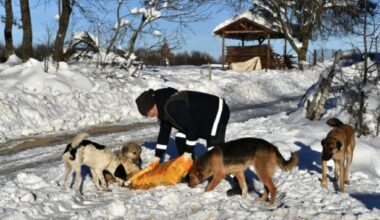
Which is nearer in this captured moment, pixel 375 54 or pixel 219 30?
pixel 375 54

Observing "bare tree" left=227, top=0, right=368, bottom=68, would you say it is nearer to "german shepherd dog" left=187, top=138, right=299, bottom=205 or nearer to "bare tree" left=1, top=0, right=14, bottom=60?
"bare tree" left=1, top=0, right=14, bottom=60

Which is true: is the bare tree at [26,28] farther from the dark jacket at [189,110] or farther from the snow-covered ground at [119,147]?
the dark jacket at [189,110]

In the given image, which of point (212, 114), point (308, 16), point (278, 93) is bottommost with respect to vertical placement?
point (278, 93)

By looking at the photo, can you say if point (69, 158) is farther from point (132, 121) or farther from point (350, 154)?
point (132, 121)

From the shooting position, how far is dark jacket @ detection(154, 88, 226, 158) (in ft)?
25.2

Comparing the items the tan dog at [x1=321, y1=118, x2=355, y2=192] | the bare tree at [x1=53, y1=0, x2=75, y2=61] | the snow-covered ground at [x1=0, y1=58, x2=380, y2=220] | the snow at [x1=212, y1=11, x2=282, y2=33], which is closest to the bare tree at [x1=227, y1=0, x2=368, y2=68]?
the snow at [x1=212, y1=11, x2=282, y2=33]

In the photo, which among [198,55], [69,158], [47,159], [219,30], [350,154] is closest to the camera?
[69,158]

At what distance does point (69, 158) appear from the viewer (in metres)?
7.64

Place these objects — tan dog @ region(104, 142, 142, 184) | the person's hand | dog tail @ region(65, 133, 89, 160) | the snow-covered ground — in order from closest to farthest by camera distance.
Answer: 1. the snow-covered ground
2. dog tail @ region(65, 133, 89, 160)
3. the person's hand
4. tan dog @ region(104, 142, 142, 184)

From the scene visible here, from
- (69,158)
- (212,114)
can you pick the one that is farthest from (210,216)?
(69,158)

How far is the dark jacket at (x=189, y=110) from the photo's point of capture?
7.68 meters

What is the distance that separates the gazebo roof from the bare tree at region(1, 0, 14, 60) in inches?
784

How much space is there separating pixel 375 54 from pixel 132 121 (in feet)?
24.4

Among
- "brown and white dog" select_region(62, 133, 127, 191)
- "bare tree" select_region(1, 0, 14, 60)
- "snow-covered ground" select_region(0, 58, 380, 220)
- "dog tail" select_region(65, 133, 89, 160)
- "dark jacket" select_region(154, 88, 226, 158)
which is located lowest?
"snow-covered ground" select_region(0, 58, 380, 220)
